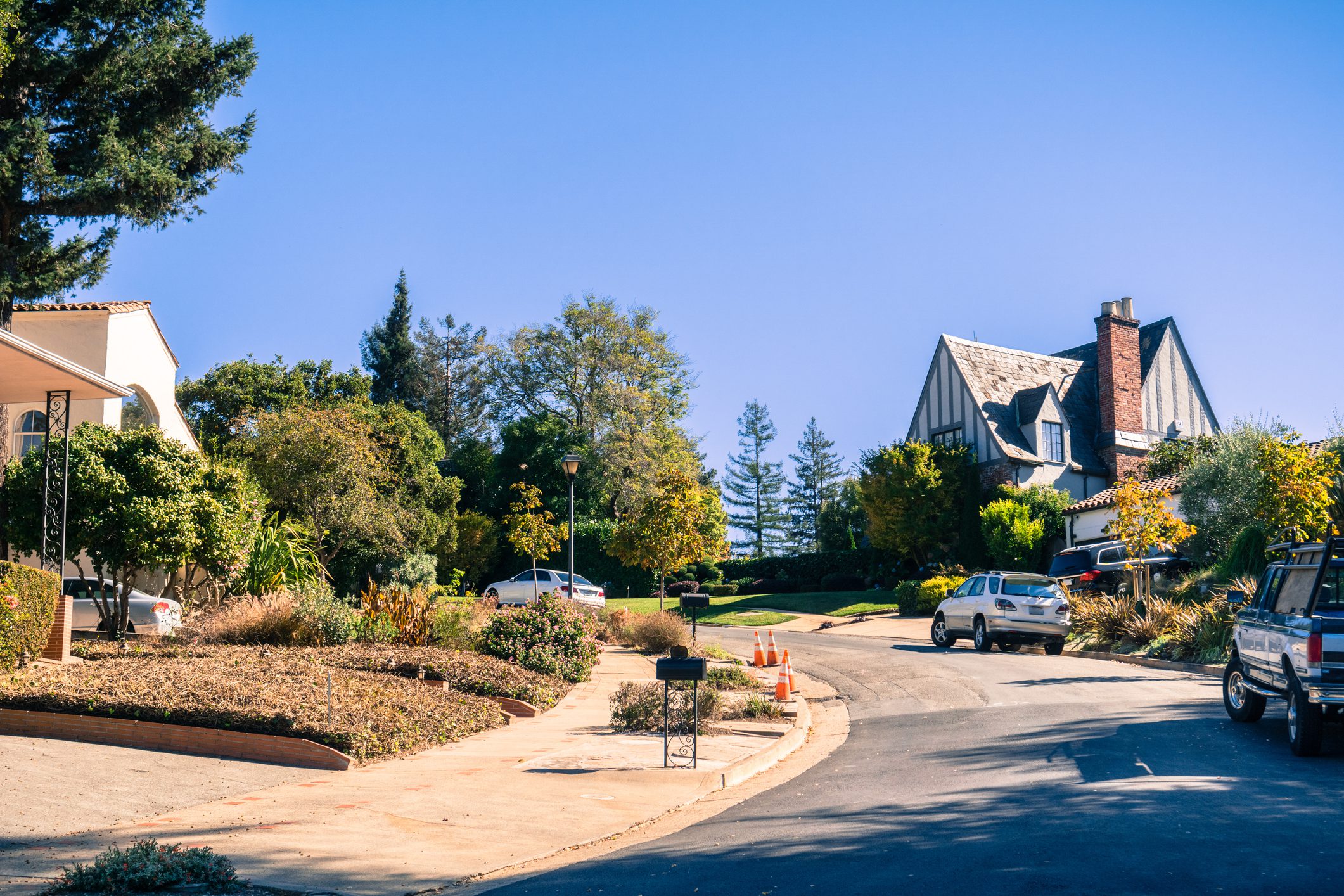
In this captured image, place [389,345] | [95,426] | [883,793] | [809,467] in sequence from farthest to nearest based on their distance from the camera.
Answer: [809,467] → [389,345] → [95,426] → [883,793]

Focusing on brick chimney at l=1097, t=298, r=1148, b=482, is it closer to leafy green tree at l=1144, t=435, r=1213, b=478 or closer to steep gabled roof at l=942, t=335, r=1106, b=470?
steep gabled roof at l=942, t=335, r=1106, b=470

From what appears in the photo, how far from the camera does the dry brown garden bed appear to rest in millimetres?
10438

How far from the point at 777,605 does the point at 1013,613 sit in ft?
56.1

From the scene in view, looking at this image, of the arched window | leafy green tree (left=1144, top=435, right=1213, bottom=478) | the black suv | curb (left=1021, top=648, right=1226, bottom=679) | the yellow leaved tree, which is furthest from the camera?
leafy green tree (left=1144, top=435, right=1213, bottom=478)

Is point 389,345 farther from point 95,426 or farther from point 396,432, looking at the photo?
point 95,426

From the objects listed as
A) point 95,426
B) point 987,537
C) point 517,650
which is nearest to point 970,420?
point 987,537

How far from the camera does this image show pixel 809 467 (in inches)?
3469

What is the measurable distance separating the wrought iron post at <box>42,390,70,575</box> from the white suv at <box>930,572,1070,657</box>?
16.8 metres

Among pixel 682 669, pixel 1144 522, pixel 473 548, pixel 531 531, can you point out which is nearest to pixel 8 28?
pixel 682 669

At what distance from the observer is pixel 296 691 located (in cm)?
1155

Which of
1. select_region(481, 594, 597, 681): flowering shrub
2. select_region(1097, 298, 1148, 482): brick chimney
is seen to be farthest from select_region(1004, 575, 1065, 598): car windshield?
select_region(1097, 298, 1148, 482): brick chimney

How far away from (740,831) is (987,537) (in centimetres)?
3045

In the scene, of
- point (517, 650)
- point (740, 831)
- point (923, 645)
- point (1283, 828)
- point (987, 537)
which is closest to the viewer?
point (1283, 828)

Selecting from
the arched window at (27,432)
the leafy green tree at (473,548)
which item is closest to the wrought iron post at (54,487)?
the arched window at (27,432)
